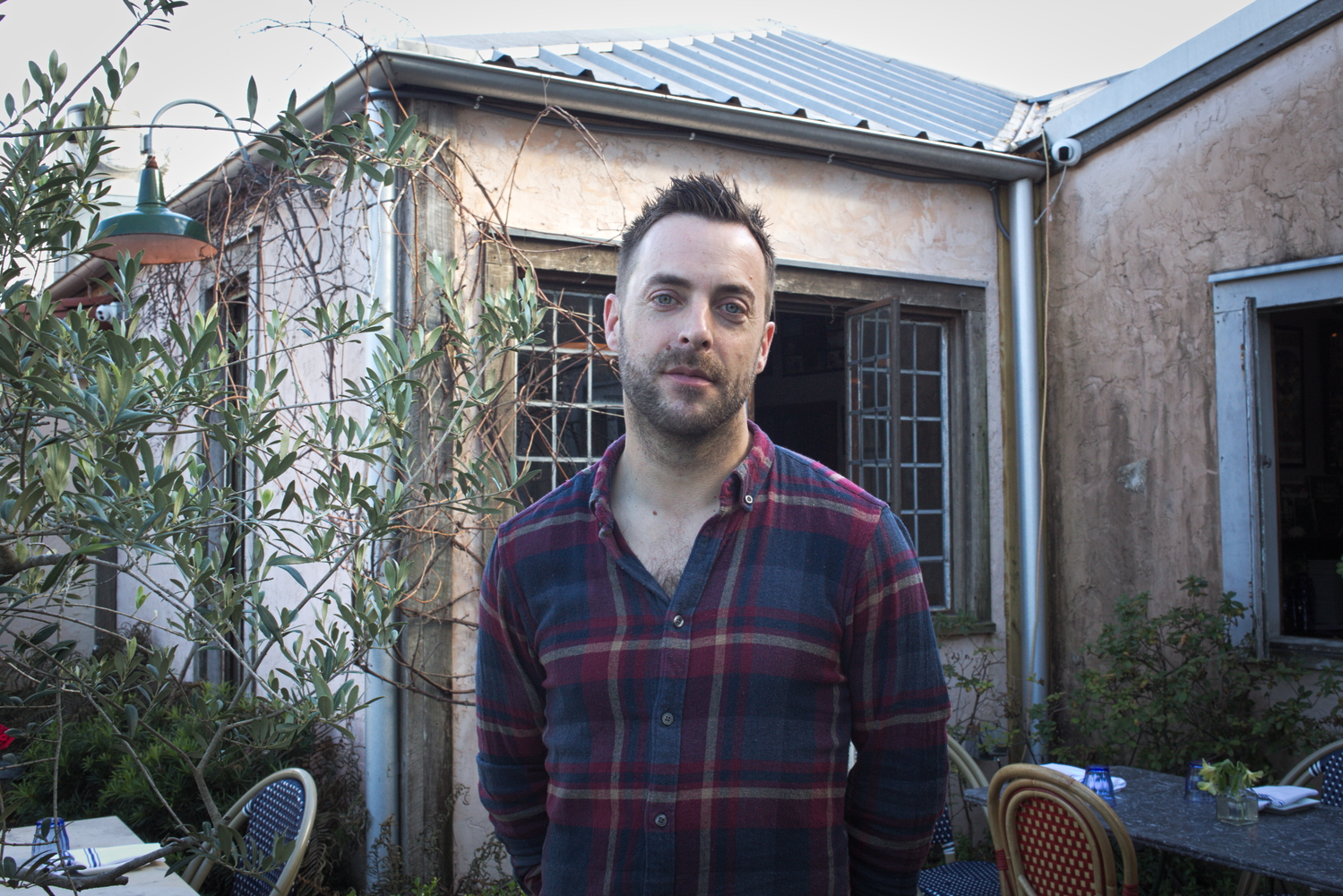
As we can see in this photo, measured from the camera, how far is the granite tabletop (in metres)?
2.71

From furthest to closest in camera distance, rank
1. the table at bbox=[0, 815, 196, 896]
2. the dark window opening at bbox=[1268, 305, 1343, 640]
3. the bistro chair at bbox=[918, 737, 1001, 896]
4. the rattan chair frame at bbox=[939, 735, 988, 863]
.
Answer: the dark window opening at bbox=[1268, 305, 1343, 640]
the rattan chair frame at bbox=[939, 735, 988, 863]
the bistro chair at bbox=[918, 737, 1001, 896]
the table at bbox=[0, 815, 196, 896]

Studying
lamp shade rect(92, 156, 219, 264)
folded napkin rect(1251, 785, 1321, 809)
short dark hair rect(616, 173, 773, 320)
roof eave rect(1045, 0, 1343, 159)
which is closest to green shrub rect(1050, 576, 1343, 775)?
folded napkin rect(1251, 785, 1321, 809)

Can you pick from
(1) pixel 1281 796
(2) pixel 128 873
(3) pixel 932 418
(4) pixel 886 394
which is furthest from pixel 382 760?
(3) pixel 932 418

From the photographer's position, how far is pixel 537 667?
1.81 metres

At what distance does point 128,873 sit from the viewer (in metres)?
2.69

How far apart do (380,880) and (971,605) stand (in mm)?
3182

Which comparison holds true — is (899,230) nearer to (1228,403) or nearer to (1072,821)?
(1228,403)

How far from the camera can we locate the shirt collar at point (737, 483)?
1.75 metres

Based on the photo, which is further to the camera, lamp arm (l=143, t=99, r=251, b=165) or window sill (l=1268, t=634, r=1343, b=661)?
window sill (l=1268, t=634, r=1343, b=661)

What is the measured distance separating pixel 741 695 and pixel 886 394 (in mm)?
3607

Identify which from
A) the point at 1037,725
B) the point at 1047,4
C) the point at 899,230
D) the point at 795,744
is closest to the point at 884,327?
the point at 899,230

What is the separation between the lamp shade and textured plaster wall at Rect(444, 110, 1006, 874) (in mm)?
1038

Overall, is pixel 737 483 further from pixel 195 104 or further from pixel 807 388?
pixel 807 388

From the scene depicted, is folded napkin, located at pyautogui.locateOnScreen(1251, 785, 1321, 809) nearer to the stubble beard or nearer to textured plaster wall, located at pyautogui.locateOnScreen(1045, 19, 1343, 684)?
textured plaster wall, located at pyautogui.locateOnScreen(1045, 19, 1343, 684)
